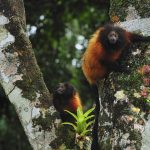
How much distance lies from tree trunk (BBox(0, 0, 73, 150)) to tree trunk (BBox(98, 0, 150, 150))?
0.66m

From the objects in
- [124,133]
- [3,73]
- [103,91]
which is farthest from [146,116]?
[3,73]

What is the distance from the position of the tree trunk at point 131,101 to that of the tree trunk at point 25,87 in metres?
0.66

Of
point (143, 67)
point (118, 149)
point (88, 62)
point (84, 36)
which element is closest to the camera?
point (118, 149)

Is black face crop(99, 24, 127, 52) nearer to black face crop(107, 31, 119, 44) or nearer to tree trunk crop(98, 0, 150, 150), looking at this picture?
black face crop(107, 31, 119, 44)

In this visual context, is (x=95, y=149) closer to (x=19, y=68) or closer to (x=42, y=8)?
(x=19, y=68)

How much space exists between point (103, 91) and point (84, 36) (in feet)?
24.1

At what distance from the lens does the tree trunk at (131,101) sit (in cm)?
333

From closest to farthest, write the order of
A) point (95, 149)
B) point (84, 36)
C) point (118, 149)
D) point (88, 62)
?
point (118, 149) → point (95, 149) → point (88, 62) → point (84, 36)

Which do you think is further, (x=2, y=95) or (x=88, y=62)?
(x=2, y=95)

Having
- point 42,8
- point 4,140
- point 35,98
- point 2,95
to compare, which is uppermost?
point 35,98

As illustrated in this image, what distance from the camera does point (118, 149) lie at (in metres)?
3.29

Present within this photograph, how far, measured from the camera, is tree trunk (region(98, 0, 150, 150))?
333 centimetres

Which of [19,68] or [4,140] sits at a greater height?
[19,68]

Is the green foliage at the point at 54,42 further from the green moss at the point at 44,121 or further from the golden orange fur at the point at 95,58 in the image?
the green moss at the point at 44,121
